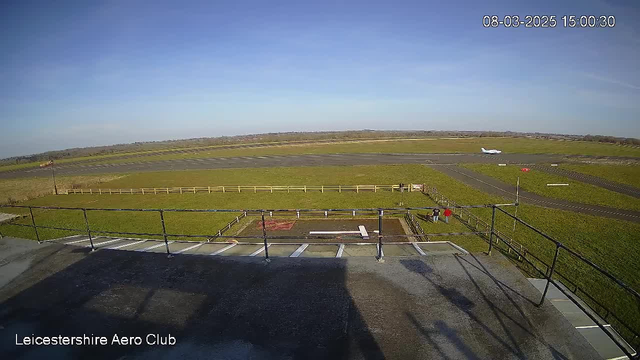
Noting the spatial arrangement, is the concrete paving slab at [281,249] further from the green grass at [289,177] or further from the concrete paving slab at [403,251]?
the green grass at [289,177]

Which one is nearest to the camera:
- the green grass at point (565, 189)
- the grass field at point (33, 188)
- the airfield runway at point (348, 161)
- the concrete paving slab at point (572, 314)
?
the concrete paving slab at point (572, 314)

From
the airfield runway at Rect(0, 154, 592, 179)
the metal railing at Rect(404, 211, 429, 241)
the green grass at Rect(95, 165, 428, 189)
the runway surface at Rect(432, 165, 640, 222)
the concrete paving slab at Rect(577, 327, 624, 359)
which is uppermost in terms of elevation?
the concrete paving slab at Rect(577, 327, 624, 359)

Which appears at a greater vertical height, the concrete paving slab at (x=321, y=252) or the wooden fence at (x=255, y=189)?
the concrete paving slab at (x=321, y=252)

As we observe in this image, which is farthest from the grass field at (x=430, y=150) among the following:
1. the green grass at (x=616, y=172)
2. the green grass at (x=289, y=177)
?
the green grass at (x=289, y=177)

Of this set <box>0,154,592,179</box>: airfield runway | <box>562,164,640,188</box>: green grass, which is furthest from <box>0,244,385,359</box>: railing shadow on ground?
<box>0,154,592,179</box>: airfield runway

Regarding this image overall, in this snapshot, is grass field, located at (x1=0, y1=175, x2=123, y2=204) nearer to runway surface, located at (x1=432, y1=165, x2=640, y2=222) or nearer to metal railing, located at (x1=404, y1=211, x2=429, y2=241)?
Result: metal railing, located at (x1=404, y1=211, x2=429, y2=241)

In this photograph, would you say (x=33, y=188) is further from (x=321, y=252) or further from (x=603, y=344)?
(x=603, y=344)
